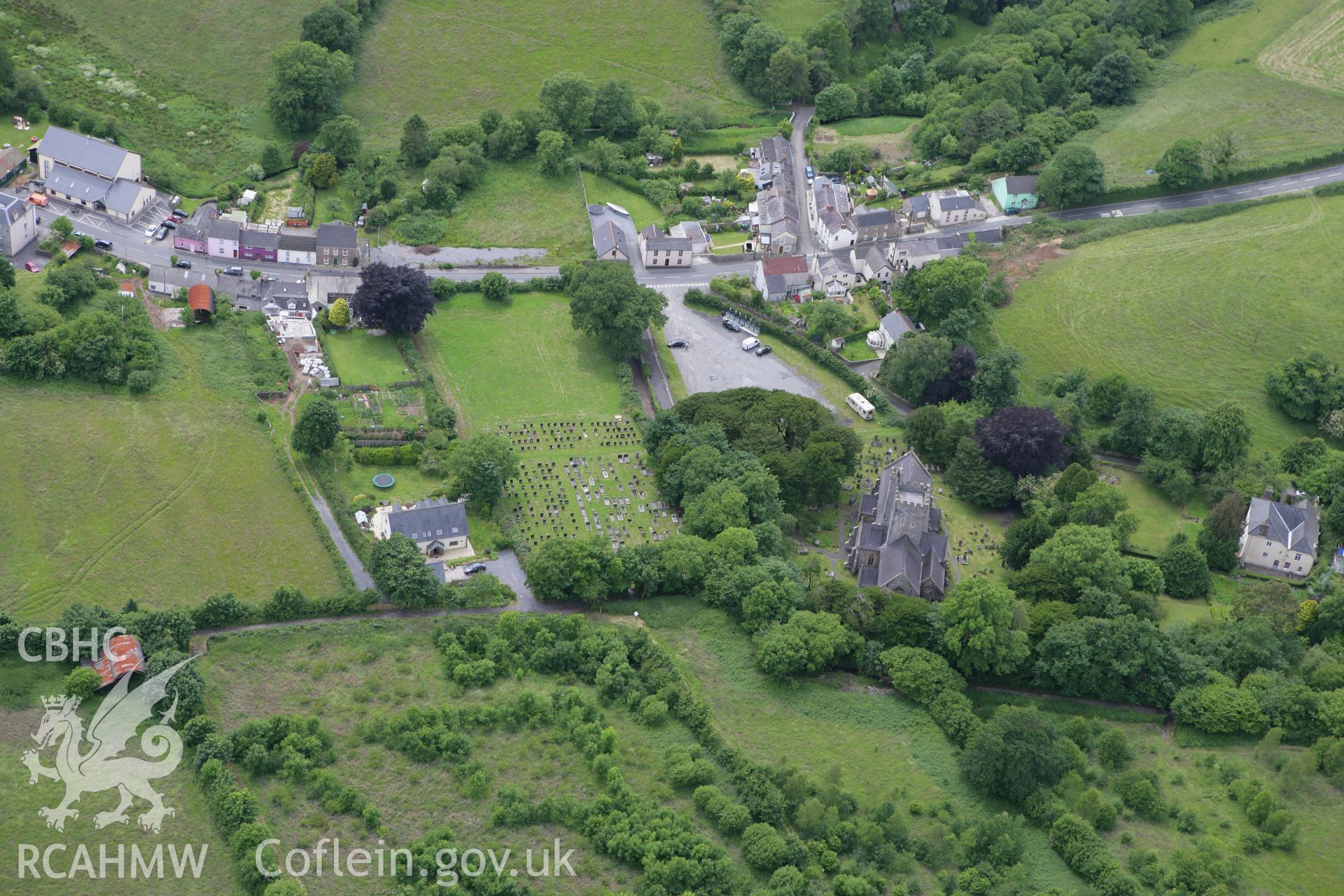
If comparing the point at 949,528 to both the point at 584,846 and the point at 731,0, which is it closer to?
the point at 584,846

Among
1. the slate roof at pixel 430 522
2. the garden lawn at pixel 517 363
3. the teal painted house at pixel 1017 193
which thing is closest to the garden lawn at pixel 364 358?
the garden lawn at pixel 517 363

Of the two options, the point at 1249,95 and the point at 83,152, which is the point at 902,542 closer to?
the point at 1249,95

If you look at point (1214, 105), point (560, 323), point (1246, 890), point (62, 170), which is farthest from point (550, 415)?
point (1214, 105)

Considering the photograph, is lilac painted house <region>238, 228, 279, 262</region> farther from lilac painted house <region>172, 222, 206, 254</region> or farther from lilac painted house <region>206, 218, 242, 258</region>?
lilac painted house <region>172, 222, 206, 254</region>

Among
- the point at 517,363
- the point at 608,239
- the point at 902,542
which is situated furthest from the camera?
the point at 608,239

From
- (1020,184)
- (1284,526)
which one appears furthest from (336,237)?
(1284,526)

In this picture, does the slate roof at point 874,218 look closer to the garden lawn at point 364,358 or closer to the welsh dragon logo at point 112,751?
the garden lawn at point 364,358
